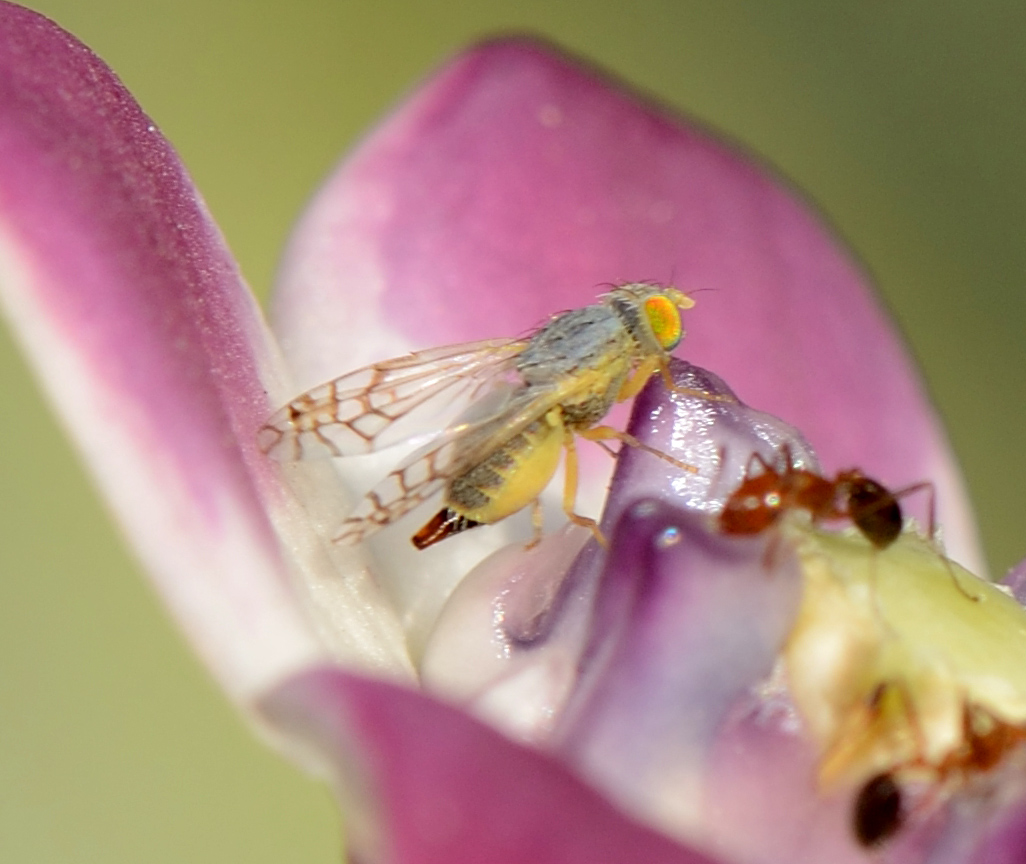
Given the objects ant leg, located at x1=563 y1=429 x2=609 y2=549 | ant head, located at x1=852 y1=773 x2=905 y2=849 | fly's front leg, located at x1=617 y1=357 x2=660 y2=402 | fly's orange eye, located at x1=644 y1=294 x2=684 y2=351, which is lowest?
ant head, located at x1=852 y1=773 x2=905 y2=849

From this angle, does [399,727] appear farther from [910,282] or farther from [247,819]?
[910,282]

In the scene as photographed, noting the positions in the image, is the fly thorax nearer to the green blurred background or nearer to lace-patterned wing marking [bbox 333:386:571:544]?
lace-patterned wing marking [bbox 333:386:571:544]

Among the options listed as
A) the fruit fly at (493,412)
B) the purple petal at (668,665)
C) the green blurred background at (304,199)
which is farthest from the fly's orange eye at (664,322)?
the green blurred background at (304,199)

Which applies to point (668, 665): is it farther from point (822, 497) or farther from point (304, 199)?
point (304, 199)

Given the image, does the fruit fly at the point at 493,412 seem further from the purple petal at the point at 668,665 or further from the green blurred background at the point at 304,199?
the green blurred background at the point at 304,199

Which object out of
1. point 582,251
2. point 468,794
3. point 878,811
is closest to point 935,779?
point 878,811

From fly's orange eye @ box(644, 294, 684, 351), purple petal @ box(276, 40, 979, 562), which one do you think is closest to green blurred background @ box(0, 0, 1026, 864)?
purple petal @ box(276, 40, 979, 562)
